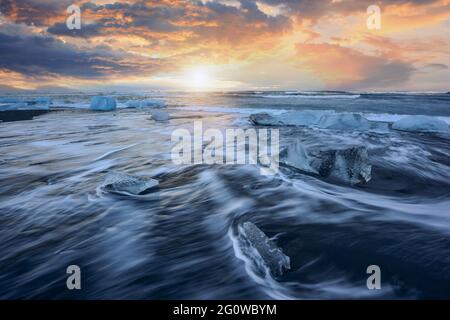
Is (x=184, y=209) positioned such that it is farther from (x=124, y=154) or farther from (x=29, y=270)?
(x=124, y=154)

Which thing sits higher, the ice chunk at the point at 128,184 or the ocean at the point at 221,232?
the ice chunk at the point at 128,184

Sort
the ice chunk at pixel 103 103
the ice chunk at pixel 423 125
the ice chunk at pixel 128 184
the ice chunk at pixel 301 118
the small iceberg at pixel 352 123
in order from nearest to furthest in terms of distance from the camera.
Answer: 1. the ice chunk at pixel 128 184
2. the ice chunk at pixel 423 125
3. the small iceberg at pixel 352 123
4. the ice chunk at pixel 301 118
5. the ice chunk at pixel 103 103

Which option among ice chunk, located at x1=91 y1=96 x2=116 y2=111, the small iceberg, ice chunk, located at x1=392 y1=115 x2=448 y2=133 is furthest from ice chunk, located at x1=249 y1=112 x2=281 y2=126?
ice chunk, located at x1=91 y1=96 x2=116 y2=111

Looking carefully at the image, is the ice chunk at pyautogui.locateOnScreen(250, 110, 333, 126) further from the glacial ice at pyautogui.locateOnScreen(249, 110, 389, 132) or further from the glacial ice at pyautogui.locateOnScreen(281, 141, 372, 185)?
the glacial ice at pyautogui.locateOnScreen(281, 141, 372, 185)

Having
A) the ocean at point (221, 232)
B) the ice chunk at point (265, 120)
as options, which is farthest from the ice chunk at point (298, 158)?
the ice chunk at point (265, 120)

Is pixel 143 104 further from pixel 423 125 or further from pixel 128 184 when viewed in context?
pixel 128 184

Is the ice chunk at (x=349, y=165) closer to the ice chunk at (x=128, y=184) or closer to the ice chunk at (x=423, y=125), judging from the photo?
the ice chunk at (x=128, y=184)
